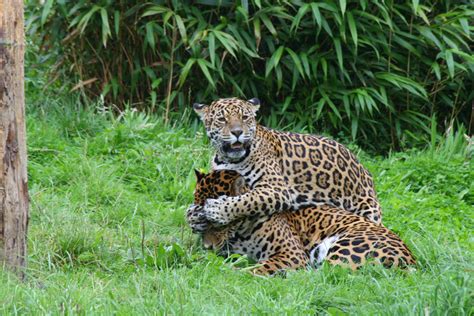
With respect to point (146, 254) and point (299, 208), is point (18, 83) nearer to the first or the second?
point (146, 254)

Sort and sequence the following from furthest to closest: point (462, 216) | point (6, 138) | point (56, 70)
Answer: point (56, 70)
point (462, 216)
point (6, 138)

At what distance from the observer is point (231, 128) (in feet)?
25.1

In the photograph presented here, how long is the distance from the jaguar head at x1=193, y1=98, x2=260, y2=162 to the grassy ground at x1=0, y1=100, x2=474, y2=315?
0.71 m

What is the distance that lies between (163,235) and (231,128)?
101 centimetres

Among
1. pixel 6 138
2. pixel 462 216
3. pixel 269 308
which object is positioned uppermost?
pixel 6 138

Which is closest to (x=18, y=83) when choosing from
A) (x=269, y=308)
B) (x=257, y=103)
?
(x=269, y=308)

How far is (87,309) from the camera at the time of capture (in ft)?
18.0

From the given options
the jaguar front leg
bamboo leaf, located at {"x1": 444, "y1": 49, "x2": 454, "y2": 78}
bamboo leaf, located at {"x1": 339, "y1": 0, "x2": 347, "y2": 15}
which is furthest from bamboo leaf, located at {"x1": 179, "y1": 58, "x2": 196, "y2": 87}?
the jaguar front leg

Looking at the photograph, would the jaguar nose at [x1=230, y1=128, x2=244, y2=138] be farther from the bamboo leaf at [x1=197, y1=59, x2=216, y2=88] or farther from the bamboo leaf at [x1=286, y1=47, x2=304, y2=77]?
the bamboo leaf at [x1=286, y1=47, x2=304, y2=77]

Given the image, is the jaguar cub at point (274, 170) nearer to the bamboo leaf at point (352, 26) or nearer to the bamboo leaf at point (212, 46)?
the bamboo leaf at point (212, 46)

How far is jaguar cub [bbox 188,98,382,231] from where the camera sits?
7.43m

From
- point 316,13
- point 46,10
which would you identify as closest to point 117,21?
point 46,10

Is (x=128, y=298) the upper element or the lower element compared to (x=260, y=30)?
lower

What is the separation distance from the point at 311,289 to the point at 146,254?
132 centimetres
